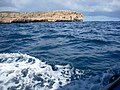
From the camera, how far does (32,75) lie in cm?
762

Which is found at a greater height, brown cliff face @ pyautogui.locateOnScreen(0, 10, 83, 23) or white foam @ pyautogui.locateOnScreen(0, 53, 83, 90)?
brown cliff face @ pyautogui.locateOnScreen(0, 10, 83, 23)

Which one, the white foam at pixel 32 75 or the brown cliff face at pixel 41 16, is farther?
the brown cliff face at pixel 41 16

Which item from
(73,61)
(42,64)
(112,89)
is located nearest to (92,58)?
(73,61)

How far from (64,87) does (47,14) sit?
425 feet

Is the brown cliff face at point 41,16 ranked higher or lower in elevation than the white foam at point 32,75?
higher

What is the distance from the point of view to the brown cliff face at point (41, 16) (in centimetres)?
11903

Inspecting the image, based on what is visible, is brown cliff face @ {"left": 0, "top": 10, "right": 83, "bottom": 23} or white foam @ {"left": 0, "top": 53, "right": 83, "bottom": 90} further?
brown cliff face @ {"left": 0, "top": 10, "right": 83, "bottom": 23}

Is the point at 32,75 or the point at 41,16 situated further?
the point at 41,16

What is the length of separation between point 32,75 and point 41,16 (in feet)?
405

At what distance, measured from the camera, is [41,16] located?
129 meters

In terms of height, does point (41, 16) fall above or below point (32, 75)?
above

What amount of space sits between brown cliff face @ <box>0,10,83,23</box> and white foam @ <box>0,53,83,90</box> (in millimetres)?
107167

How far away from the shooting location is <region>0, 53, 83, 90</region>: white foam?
265 inches

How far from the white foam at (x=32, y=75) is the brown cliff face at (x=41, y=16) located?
10717 centimetres
